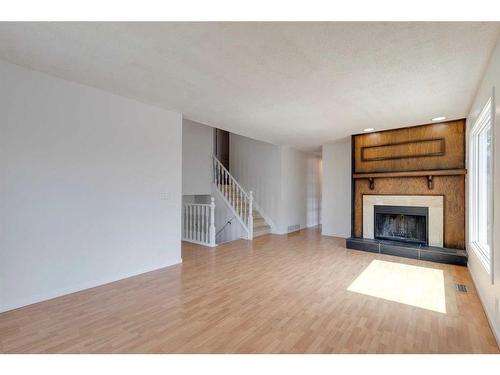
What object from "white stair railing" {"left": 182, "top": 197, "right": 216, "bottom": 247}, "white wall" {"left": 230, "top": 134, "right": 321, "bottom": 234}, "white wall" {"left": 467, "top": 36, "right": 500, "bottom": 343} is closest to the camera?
"white wall" {"left": 467, "top": 36, "right": 500, "bottom": 343}

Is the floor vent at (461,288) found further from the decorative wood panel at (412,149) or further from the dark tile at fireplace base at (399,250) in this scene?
the decorative wood panel at (412,149)

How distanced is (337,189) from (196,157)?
11.9 ft

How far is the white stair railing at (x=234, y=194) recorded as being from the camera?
6.33m

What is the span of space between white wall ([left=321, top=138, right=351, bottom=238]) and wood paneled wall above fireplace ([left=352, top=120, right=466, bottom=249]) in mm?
1022

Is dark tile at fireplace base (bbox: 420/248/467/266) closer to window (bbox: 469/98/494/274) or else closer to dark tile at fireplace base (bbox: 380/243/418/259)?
dark tile at fireplace base (bbox: 380/243/418/259)

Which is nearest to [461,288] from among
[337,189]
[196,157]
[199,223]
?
[337,189]

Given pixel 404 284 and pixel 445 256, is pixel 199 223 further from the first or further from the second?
pixel 445 256

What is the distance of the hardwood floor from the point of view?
199 cm

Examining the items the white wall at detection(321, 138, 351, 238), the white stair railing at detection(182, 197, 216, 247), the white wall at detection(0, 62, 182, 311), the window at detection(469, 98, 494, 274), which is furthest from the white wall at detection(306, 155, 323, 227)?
the white wall at detection(0, 62, 182, 311)

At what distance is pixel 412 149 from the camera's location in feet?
15.7

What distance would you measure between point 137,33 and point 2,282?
2.64m

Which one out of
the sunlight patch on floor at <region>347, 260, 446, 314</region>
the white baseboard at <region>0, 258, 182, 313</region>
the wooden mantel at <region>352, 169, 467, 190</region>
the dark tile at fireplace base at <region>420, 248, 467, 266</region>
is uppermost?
the wooden mantel at <region>352, 169, 467, 190</region>

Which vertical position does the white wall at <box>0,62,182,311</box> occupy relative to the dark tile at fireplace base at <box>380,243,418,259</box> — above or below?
above
